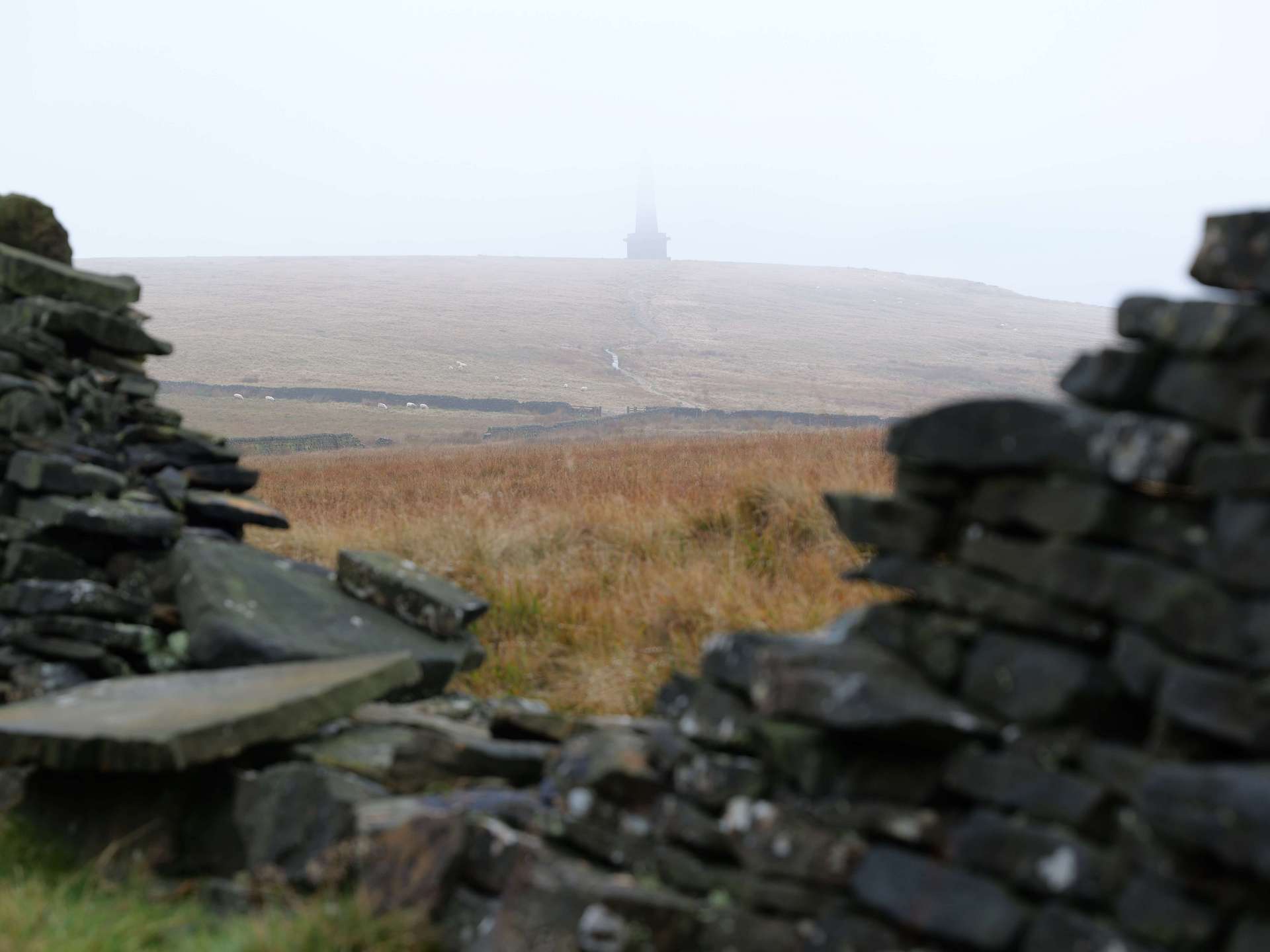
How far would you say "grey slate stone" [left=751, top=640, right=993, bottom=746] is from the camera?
317 cm

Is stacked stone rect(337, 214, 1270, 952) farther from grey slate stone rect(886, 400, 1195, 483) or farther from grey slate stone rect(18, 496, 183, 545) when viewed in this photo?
grey slate stone rect(18, 496, 183, 545)

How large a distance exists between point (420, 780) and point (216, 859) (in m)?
0.94

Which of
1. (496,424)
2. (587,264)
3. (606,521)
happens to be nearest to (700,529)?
(606,521)

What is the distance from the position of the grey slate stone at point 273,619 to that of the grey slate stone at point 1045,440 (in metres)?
4.03

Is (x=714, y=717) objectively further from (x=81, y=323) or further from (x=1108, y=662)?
(x=81, y=323)

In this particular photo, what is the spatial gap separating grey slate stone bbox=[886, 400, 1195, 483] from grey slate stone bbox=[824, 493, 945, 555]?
157mm

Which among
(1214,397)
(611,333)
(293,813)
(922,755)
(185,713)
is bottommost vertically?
(611,333)

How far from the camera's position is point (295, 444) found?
38.3 meters

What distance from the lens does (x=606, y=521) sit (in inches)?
370

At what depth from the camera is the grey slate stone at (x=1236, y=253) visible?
9.54ft

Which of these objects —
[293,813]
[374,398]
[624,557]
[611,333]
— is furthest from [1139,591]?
[611,333]

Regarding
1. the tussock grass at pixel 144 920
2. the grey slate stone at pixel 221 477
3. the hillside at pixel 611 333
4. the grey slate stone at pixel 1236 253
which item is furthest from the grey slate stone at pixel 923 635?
the hillside at pixel 611 333

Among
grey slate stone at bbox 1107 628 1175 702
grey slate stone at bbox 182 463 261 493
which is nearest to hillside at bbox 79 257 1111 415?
grey slate stone at bbox 182 463 261 493

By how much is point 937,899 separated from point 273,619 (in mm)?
4614
